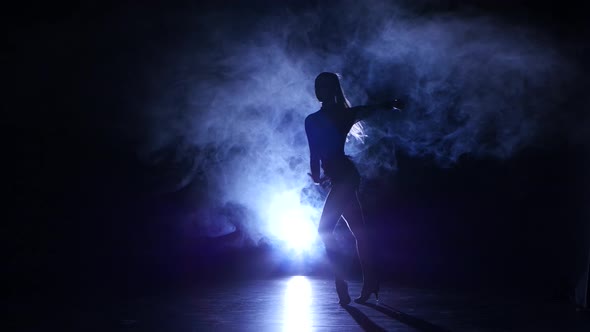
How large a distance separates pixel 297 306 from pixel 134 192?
12.5ft

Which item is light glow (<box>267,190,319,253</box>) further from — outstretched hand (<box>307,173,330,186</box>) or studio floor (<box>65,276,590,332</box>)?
outstretched hand (<box>307,173,330,186</box>)

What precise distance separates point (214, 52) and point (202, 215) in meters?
2.13

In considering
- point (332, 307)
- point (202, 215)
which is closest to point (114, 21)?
point (202, 215)

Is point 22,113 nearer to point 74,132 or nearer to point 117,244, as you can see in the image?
point 74,132

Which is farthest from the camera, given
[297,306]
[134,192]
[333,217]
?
[134,192]

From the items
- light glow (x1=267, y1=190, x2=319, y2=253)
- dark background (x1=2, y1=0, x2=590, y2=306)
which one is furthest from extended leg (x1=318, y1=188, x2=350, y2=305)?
light glow (x1=267, y1=190, x2=319, y2=253)

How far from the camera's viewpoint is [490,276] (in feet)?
17.7

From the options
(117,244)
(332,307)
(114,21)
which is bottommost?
(332,307)

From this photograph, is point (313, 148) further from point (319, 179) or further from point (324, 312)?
point (324, 312)

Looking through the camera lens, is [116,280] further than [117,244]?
No

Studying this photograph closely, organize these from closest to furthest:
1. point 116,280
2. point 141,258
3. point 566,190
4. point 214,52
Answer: point 116,280
point 566,190
point 214,52
point 141,258

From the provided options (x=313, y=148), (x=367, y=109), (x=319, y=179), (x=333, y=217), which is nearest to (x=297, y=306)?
(x=333, y=217)

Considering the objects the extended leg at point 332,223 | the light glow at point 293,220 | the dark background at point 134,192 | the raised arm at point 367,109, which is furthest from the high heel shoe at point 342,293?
the light glow at point 293,220

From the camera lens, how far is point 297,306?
3.71 metres
